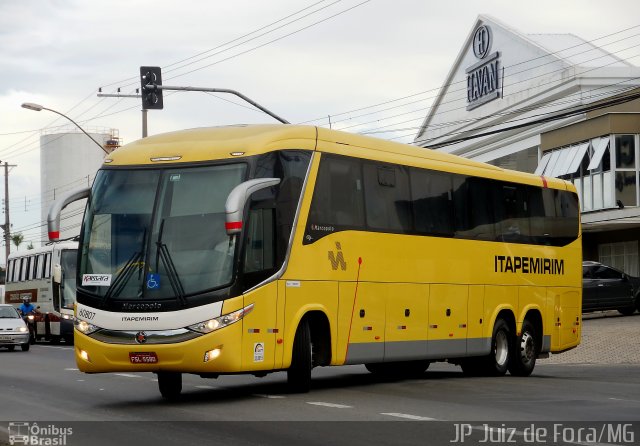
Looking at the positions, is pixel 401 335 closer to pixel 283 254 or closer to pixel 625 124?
pixel 283 254

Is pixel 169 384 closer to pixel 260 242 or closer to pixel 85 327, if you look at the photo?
pixel 85 327

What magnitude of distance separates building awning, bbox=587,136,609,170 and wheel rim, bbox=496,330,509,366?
26464 mm

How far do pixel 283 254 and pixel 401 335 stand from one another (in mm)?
3499

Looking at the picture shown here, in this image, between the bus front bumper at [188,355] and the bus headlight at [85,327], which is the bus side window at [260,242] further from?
the bus headlight at [85,327]

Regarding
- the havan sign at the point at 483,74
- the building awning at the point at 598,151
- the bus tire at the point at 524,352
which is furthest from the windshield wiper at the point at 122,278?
the havan sign at the point at 483,74

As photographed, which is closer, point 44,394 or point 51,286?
point 44,394

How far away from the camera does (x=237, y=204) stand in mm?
14734

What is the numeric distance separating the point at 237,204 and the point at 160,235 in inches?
51.8

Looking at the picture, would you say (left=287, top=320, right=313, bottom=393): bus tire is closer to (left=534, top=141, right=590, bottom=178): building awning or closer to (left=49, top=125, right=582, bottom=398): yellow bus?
(left=49, top=125, right=582, bottom=398): yellow bus

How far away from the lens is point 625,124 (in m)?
46.4

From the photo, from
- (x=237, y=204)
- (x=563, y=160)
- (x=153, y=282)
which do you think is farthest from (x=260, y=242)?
(x=563, y=160)

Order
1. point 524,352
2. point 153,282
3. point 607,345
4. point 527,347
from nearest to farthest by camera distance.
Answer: point 153,282, point 524,352, point 527,347, point 607,345

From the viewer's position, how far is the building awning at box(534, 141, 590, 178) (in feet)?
161

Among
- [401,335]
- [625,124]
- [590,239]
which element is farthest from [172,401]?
[590,239]
